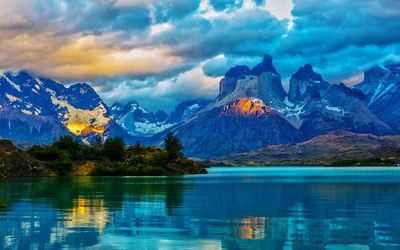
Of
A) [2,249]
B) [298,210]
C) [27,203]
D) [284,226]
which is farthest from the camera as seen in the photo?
[27,203]

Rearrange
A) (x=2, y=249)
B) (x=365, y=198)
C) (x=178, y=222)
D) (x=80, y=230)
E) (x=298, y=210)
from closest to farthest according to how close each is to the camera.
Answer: (x=2, y=249), (x=80, y=230), (x=178, y=222), (x=298, y=210), (x=365, y=198)

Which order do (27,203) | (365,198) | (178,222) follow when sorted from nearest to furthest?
1. (178,222)
2. (27,203)
3. (365,198)

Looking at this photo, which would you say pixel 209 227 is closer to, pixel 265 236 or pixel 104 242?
pixel 265 236

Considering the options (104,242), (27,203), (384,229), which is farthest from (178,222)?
(27,203)

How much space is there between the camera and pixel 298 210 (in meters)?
Answer: 80.2

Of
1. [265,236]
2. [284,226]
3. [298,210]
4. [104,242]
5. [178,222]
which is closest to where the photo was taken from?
[104,242]

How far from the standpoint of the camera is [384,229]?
59375 millimetres

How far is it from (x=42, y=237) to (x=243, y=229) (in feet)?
63.5

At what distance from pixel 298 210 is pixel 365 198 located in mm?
27358

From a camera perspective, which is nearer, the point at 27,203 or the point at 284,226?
the point at 284,226

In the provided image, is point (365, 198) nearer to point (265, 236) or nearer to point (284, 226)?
point (284, 226)

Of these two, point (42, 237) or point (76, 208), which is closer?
point (42, 237)

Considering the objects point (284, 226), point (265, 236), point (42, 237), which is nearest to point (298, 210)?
point (284, 226)

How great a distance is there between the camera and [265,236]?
5397cm
